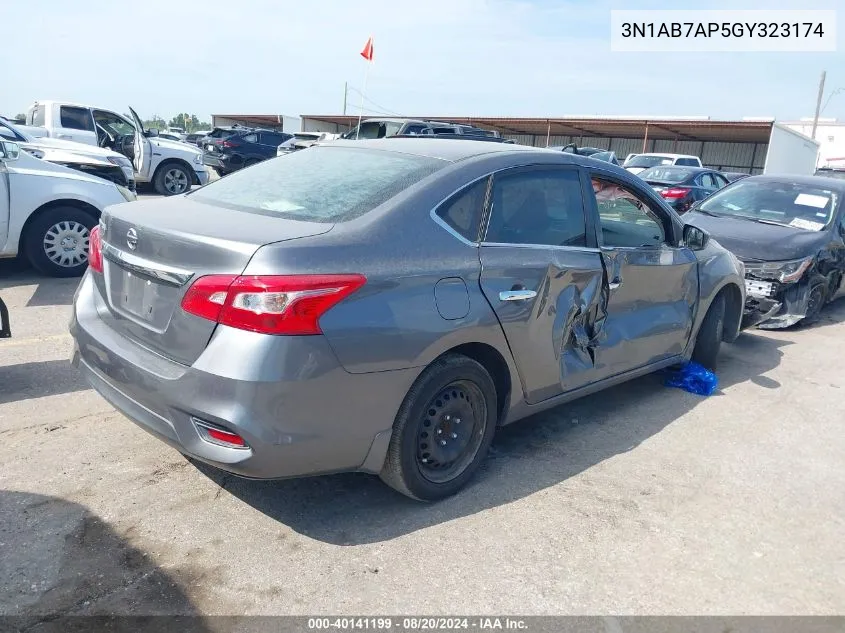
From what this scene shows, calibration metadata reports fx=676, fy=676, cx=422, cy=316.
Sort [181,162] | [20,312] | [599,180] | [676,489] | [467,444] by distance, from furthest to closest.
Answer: [181,162]
[20,312]
[599,180]
[676,489]
[467,444]

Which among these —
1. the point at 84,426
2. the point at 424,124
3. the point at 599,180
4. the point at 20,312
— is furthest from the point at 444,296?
the point at 424,124

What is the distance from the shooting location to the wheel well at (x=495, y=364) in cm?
313

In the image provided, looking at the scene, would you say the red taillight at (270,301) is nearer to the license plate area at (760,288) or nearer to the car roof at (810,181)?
the license plate area at (760,288)

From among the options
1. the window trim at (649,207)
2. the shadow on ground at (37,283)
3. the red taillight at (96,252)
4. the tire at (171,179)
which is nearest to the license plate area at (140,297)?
the red taillight at (96,252)

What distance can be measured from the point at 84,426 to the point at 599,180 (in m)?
3.24

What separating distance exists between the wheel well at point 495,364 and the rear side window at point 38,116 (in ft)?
45.7

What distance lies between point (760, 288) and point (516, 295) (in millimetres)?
4512

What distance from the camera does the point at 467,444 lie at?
329cm

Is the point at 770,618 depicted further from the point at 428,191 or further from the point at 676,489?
the point at 428,191

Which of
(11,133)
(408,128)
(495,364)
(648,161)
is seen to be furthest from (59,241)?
(648,161)

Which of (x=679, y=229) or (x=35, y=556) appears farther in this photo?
(x=679, y=229)

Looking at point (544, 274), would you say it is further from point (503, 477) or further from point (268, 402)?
point (268, 402)

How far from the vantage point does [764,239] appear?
6859mm

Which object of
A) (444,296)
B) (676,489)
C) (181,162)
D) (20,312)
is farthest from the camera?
(181,162)
